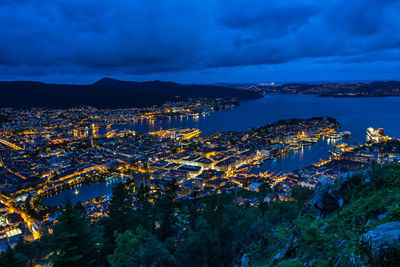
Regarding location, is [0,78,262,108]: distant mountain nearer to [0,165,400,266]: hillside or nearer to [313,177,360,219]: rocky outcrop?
[0,165,400,266]: hillside

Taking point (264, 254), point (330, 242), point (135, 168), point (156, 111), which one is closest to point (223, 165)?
point (135, 168)

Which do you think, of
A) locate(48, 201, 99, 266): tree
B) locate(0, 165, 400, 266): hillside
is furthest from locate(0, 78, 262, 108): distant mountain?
locate(48, 201, 99, 266): tree

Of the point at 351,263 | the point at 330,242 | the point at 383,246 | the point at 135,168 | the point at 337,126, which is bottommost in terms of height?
the point at 135,168

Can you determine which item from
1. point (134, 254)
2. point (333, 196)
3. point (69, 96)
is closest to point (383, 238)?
point (333, 196)

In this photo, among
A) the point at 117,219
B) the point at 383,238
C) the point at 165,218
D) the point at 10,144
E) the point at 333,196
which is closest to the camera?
the point at 383,238

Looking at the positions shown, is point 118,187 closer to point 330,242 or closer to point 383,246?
point 330,242

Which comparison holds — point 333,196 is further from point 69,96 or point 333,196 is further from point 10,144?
point 69,96
